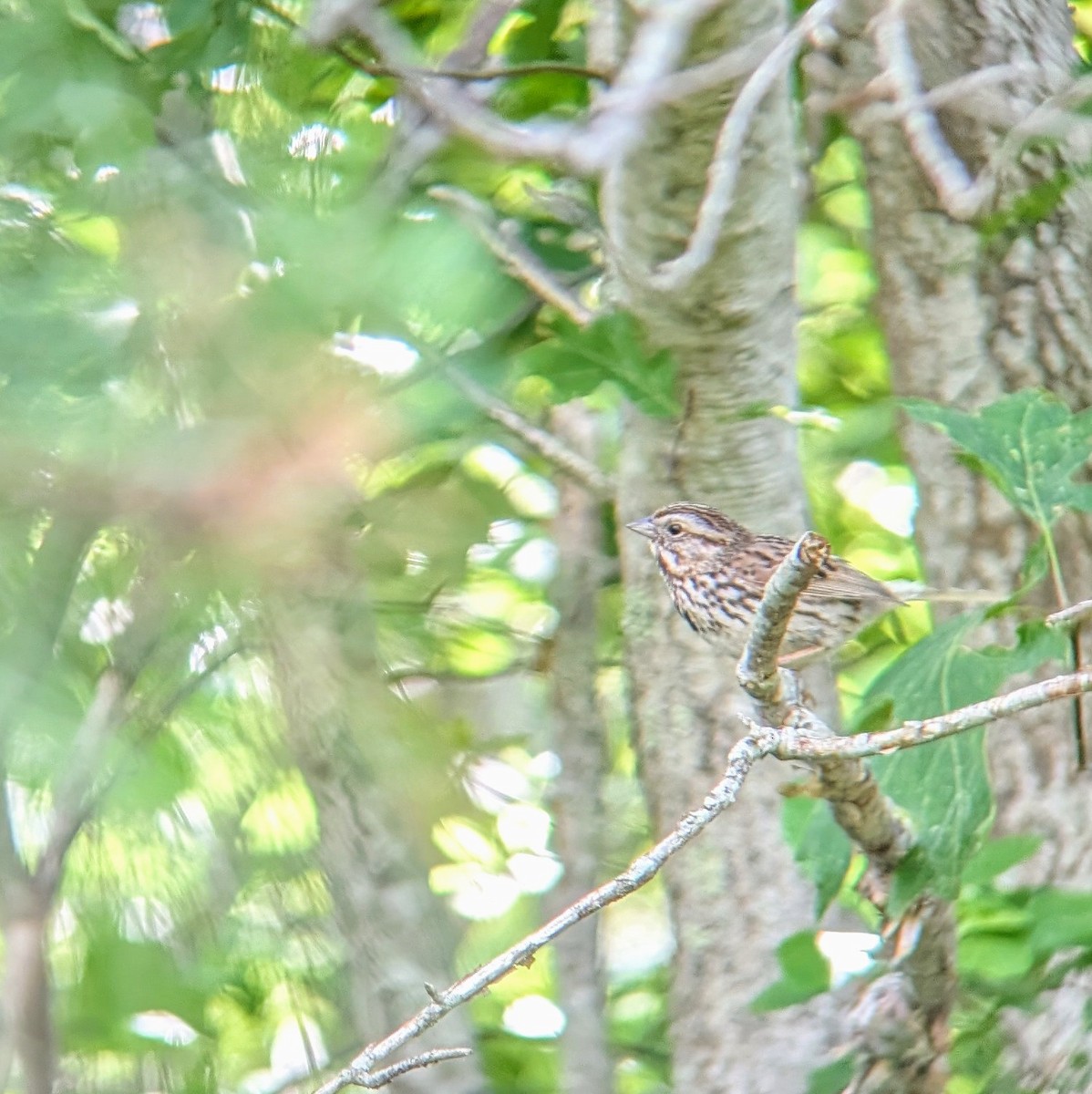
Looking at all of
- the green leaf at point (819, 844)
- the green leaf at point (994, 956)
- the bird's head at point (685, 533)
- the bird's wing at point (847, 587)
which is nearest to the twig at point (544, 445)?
the bird's head at point (685, 533)

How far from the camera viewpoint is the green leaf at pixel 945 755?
8.33 feet

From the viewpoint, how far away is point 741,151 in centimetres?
289

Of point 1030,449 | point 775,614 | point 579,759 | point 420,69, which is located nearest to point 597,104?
point 420,69

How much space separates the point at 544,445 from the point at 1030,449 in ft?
4.60

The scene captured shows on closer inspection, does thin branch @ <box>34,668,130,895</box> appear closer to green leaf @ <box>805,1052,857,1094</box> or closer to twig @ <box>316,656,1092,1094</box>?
twig @ <box>316,656,1092,1094</box>

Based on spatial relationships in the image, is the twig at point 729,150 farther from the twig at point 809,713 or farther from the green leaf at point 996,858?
the green leaf at point 996,858

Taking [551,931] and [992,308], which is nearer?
[551,931]

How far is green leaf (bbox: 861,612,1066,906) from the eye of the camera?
100.0 inches

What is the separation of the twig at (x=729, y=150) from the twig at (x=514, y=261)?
90cm

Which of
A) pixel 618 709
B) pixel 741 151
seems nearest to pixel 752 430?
pixel 741 151

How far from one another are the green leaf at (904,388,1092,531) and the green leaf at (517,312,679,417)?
499 millimetres

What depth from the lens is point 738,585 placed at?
383cm

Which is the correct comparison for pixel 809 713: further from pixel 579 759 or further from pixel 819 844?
pixel 579 759

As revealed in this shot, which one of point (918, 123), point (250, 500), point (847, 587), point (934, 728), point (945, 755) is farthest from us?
point (847, 587)
